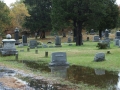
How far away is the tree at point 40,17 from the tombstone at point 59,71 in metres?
41.7

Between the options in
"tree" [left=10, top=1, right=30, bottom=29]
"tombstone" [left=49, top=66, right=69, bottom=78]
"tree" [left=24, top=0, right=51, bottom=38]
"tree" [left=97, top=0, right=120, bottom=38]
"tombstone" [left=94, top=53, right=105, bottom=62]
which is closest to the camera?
"tombstone" [left=49, top=66, right=69, bottom=78]

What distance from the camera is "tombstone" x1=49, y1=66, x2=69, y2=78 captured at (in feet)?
43.6

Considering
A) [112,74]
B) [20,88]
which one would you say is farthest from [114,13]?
[20,88]

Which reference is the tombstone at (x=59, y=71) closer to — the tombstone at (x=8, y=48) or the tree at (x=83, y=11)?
the tombstone at (x=8, y=48)

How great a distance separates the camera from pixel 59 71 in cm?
1444

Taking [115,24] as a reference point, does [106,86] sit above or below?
below

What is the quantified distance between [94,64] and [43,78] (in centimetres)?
514

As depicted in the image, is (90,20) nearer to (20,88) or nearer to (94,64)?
(94,64)

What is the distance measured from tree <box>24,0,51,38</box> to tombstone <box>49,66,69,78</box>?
41.7 m

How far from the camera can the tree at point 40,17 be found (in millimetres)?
57438

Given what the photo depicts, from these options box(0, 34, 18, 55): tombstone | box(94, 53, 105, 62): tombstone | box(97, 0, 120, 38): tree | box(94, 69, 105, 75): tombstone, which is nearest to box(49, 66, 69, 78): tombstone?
box(94, 69, 105, 75): tombstone

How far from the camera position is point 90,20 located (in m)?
37.6

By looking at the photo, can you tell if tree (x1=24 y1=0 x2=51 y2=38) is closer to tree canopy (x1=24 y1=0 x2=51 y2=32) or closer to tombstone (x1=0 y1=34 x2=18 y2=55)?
tree canopy (x1=24 y1=0 x2=51 y2=32)

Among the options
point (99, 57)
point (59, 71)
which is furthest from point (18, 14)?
point (59, 71)
